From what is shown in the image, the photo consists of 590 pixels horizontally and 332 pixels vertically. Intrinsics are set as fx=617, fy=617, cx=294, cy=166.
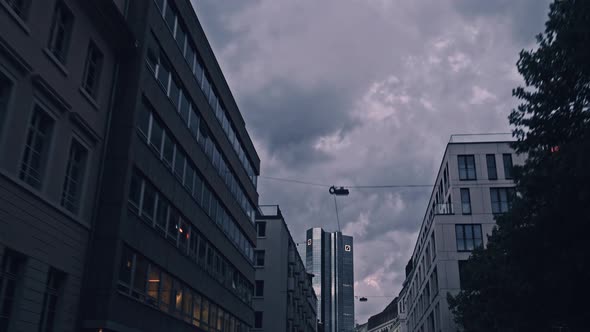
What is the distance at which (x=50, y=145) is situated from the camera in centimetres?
1773

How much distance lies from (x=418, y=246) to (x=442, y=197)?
1500cm

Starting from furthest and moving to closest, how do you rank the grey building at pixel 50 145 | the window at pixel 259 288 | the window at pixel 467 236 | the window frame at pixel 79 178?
the window at pixel 259 288 → the window at pixel 467 236 → the window frame at pixel 79 178 → the grey building at pixel 50 145

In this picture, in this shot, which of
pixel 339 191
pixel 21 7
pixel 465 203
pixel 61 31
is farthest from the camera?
pixel 465 203

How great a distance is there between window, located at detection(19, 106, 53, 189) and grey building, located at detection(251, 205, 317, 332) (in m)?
43.7

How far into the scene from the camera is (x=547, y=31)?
18969mm

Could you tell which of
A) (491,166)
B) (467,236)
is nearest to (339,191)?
(467,236)

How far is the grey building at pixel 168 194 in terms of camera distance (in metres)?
21.0

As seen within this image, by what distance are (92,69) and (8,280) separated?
8.23 meters

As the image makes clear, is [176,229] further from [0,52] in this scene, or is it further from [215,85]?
[0,52]

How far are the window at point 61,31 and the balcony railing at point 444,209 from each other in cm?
5042

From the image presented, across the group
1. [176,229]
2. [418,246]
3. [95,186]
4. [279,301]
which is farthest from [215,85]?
[418,246]

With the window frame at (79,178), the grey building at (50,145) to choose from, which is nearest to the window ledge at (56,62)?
the grey building at (50,145)

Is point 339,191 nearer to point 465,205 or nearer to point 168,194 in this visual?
point 168,194

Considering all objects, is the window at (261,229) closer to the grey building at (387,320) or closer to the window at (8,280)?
the window at (8,280)
